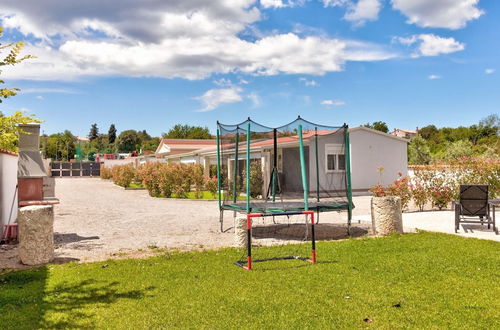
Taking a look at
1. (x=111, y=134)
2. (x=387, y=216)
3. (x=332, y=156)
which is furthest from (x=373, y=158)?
(x=111, y=134)

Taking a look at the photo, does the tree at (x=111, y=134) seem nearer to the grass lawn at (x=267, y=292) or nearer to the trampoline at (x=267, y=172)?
the trampoline at (x=267, y=172)

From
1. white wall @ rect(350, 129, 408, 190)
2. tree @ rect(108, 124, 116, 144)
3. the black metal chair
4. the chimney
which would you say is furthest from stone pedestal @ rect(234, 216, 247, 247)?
tree @ rect(108, 124, 116, 144)

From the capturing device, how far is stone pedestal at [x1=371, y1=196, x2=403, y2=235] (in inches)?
372

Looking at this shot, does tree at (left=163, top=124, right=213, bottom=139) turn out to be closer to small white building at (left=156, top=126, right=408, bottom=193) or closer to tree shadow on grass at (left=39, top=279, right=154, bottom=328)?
small white building at (left=156, top=126, right=408, bottom=193)

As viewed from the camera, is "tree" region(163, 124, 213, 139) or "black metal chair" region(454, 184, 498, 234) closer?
"black metal chair" region(454, 184, 498, 234)

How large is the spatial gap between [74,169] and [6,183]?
59.4 meters

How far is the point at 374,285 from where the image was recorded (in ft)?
18.0

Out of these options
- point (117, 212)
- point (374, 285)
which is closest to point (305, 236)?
point (374, 285)

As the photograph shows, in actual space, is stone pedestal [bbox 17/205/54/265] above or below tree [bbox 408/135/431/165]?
below

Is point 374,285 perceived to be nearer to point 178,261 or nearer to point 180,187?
point 178,261

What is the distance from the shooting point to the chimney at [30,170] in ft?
31.7

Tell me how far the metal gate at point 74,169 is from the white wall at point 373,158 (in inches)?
1997

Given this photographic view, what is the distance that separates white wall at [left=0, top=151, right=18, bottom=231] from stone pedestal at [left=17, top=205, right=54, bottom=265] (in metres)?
3.04

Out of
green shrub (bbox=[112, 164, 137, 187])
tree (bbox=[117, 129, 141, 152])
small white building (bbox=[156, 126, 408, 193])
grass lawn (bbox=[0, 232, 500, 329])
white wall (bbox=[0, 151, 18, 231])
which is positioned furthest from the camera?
tree (bbox=[117, 129, 141, 152])
